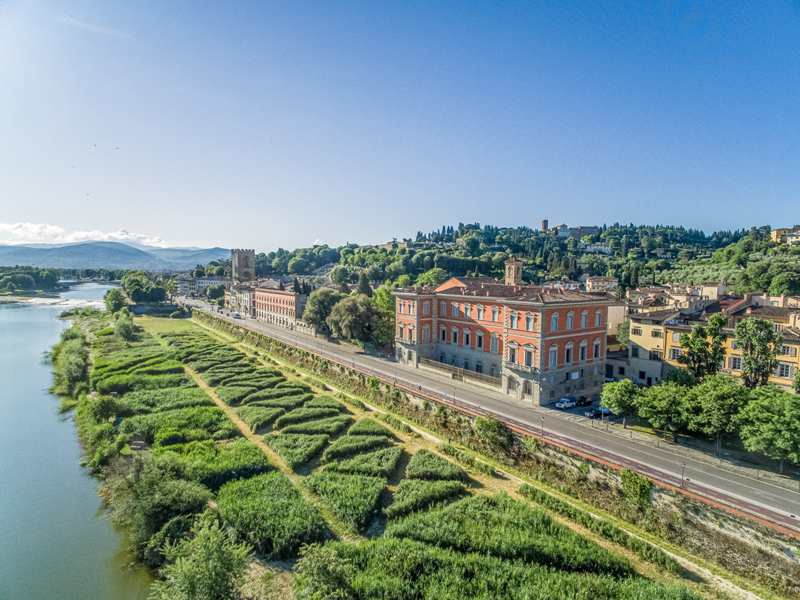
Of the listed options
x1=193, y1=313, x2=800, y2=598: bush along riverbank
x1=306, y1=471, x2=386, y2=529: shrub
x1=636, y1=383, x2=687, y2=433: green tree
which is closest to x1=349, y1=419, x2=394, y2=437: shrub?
x1=193, y1=313, x2=800, y2=598: bush along riverbank

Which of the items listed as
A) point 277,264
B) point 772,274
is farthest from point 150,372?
point 277,264

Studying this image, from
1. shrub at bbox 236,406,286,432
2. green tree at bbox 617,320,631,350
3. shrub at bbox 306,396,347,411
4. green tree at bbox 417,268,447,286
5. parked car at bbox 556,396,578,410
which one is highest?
green tree at bbox 417,268,447,286

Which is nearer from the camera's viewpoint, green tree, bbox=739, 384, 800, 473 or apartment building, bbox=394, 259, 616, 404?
green tree, bbox=739, 384, 800, 473

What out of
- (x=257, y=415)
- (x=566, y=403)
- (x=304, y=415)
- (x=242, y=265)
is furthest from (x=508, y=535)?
(x=242, y=265)

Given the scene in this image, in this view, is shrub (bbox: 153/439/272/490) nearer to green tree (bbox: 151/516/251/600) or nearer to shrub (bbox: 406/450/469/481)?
green tree (bbox: 151/516/251/600)

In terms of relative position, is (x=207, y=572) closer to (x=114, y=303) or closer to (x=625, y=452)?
(x=625, y=452)

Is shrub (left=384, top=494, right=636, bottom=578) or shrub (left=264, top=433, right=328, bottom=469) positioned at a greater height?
shrub (left=384, top=494, right=636, bottom=578)

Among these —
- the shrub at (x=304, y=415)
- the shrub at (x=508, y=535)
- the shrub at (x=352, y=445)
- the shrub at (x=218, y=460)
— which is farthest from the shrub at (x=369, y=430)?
the shrub at (x=508, y=535)
